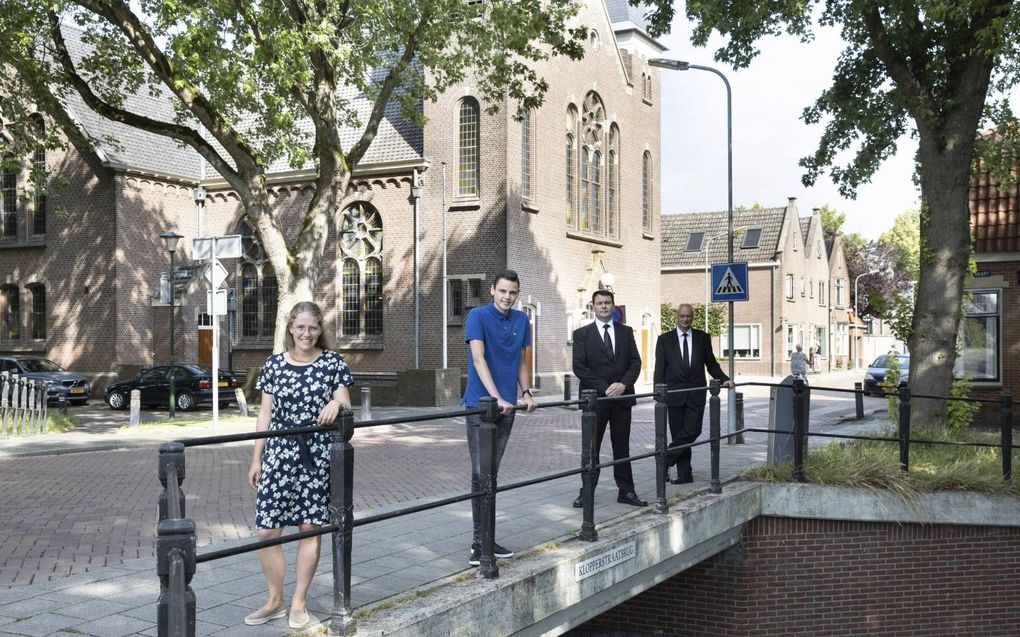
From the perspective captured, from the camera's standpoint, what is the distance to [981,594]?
9773 mm

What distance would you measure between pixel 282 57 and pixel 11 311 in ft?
74.4

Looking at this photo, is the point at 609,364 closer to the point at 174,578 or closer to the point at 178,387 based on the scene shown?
the point at 174,578

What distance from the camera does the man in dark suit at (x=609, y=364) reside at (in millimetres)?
7719

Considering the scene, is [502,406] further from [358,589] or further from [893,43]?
[893,43]

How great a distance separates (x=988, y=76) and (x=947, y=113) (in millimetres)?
701

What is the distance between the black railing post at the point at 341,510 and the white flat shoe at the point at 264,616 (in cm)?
38

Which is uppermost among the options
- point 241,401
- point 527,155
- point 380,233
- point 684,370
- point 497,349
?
point 527,155

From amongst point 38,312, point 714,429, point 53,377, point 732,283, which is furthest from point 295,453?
point 38,312

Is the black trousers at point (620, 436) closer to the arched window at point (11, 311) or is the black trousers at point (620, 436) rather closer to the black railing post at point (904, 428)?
the black railing post at point (904, 428)

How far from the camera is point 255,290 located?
32656 mm

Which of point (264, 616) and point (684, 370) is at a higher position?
point (684, 370)

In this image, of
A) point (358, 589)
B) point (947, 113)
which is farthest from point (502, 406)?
point (947, 113)

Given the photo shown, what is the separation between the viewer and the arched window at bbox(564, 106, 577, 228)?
3144 cm

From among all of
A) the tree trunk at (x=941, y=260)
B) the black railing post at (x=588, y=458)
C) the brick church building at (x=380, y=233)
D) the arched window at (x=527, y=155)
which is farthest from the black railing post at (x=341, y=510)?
the arched window at (x=527, y=155)
